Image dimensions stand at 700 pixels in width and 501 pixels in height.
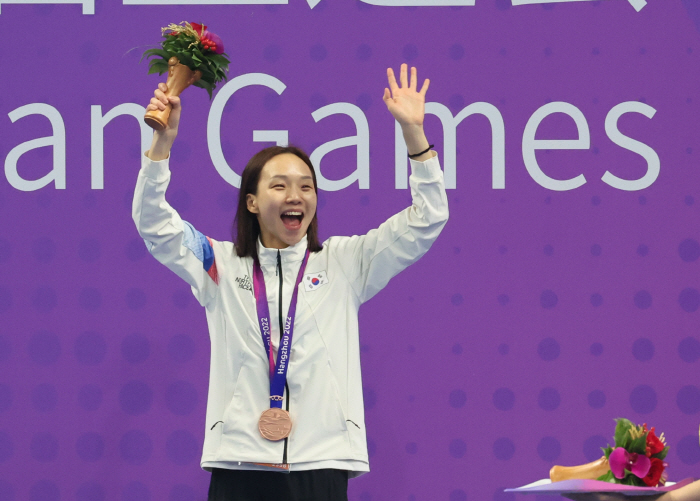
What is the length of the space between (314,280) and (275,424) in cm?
45

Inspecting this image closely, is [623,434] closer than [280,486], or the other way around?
[623,434]

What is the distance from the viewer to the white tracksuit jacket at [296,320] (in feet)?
8.44

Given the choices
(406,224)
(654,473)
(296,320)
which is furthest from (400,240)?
(654,473)

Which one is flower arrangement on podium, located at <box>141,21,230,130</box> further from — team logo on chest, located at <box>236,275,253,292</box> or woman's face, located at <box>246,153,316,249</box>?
team logo on chest, located at <box>236,275,253,292</box>

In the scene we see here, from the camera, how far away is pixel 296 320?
266 cm

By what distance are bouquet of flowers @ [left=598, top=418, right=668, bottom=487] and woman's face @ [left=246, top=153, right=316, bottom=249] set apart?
3.81 feet

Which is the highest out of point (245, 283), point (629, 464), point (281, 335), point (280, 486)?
point (245, 283)

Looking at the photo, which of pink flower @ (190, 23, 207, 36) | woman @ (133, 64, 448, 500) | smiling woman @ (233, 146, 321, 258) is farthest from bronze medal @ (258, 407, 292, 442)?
pink flower @ (190, 23, 207, 36)

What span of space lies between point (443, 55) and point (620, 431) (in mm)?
1959

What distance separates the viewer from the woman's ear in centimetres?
284

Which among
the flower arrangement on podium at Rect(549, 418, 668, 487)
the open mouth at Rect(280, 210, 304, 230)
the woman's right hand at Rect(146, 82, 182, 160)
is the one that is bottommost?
the flower arrangement on podium at Rect(549, 418, 668, 487)

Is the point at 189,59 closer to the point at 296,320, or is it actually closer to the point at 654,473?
the point at 296,320

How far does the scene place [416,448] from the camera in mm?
3574

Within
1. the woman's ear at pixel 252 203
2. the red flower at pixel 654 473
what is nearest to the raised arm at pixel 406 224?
the woman's ear at pixel 252 203
